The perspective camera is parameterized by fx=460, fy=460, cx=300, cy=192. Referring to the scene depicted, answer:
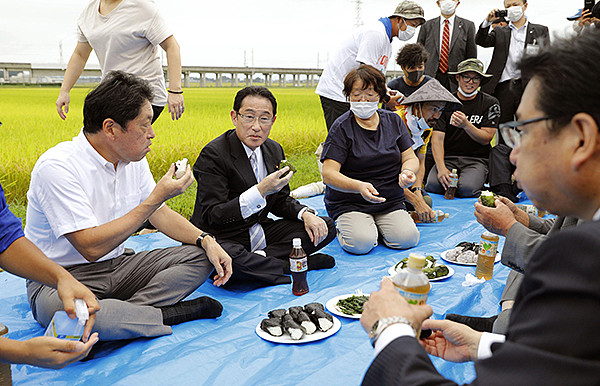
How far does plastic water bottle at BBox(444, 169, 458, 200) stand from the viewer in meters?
6.09

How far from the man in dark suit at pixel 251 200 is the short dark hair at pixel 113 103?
3.04 ft

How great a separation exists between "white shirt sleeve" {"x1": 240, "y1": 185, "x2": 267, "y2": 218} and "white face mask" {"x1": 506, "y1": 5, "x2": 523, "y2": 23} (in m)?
5.10

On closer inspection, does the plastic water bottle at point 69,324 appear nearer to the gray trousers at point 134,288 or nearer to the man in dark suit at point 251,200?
the gray trousers at point 134,288

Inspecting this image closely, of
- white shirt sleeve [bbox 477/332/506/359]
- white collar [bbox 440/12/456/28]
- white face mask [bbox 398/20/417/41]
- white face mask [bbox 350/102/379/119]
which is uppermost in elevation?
white collar [bbox 440/12/456/28]

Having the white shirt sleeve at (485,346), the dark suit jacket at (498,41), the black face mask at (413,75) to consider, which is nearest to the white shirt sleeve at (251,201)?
the white shirt sleeve at (485,346)

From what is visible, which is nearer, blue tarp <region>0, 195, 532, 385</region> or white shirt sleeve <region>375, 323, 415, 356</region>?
white shirt sleeve <region>375, 323, 415, 356</region>

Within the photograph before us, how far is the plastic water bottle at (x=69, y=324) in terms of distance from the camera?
205 centimetres

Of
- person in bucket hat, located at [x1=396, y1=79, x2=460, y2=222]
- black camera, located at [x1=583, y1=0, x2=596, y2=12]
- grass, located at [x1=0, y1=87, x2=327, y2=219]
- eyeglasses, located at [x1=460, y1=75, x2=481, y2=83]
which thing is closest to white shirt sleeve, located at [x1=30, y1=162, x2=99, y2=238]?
grass, located at [x1=0, y1=87, x2=327, y2=219]

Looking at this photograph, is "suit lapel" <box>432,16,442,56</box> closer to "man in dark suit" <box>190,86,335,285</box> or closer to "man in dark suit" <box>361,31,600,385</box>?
"man in dark suit" <box>190,86,335,285</box>

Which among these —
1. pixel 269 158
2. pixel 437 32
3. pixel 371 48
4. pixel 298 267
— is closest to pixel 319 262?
pixel 298 267

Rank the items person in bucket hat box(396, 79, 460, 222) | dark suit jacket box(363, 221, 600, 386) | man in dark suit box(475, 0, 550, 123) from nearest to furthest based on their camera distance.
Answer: dark suit jacket box(363, 221, 600, 386)
person in bucket hat box(396, 79, 460, 222)
man in dark suit box(475, 0, 550, 123)

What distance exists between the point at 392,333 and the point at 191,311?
1896mm

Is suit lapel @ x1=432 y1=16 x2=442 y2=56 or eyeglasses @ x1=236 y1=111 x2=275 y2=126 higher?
suit lapel @ x1=432 y1=16 x2=442 y2=56

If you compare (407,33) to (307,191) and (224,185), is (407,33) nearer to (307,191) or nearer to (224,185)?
(307,191)
